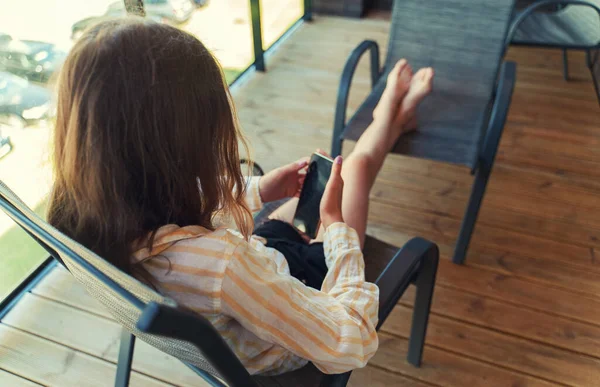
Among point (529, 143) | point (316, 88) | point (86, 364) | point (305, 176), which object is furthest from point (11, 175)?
point (529, 143)

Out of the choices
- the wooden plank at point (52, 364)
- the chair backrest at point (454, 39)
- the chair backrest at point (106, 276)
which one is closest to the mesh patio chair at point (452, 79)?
the chair backrest at point (454, 39)

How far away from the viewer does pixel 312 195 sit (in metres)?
1.27

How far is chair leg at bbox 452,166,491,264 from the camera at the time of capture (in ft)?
5.17

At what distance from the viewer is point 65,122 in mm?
683

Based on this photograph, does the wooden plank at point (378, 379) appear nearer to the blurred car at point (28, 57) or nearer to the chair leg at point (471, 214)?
the chair leg at point (471, 214)

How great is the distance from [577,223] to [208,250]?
1695mm

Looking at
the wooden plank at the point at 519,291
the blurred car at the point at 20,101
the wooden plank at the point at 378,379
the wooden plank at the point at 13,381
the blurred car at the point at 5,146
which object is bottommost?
the wooden plank at the point at 378,379

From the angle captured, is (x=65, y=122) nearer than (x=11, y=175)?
Yes

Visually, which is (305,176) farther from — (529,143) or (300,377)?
(529,143)

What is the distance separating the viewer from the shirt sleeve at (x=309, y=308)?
751mm

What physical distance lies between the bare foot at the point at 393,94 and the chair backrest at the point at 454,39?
277 millimetres

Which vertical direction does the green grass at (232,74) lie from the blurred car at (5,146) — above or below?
below

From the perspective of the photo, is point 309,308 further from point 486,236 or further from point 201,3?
point 201,3

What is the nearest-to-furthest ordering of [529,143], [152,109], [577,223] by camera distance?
[152,109]
[577,223]
[529,143]
